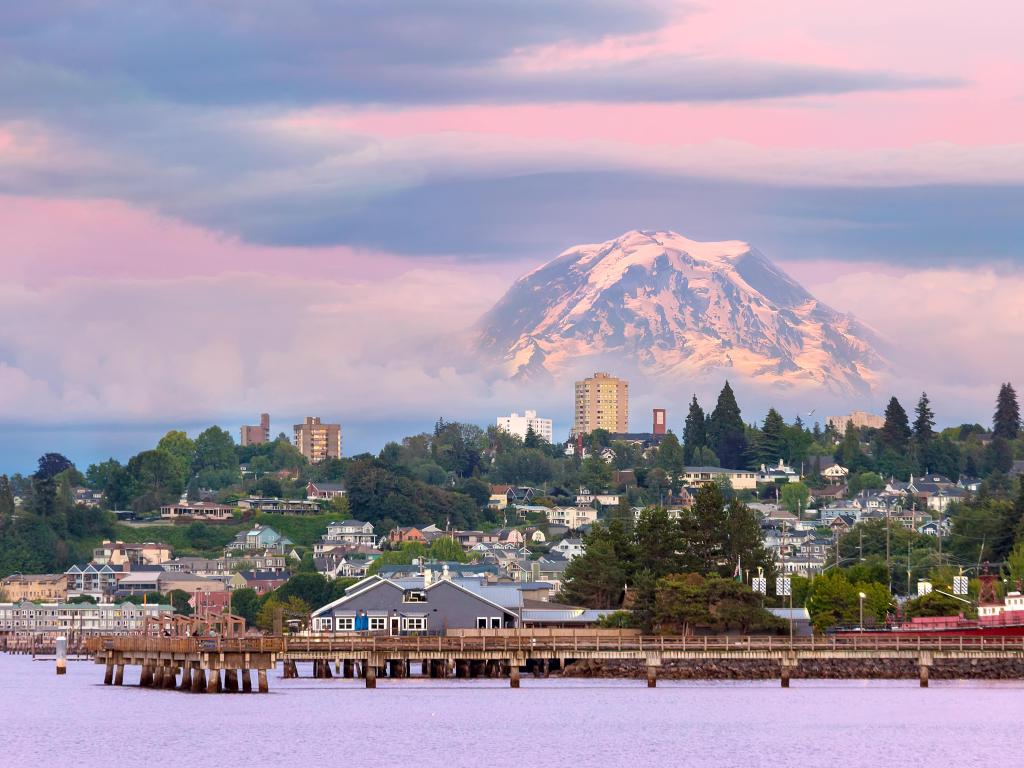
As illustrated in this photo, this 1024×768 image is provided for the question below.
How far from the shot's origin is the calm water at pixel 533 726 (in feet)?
286

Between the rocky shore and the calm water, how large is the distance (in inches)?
163

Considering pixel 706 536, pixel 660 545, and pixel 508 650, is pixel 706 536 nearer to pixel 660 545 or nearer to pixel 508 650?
pixel 660 545

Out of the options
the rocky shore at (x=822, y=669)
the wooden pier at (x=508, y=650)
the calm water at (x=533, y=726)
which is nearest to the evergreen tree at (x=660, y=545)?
the rocky shore at (x=822, y=669)

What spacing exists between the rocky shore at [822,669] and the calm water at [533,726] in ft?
13.5

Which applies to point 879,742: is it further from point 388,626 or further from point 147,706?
point 388,626

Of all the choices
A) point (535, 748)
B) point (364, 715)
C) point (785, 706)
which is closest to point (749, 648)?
point (785, 706)

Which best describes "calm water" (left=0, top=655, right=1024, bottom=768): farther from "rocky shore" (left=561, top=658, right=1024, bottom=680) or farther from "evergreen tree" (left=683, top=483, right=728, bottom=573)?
"evergreen tree" (left=683, top=483, right=728, bottom=573)

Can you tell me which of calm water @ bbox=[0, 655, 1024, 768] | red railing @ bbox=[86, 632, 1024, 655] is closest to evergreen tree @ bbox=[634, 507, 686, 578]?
red railing @ bbox=[86, 632, 1024, 655]

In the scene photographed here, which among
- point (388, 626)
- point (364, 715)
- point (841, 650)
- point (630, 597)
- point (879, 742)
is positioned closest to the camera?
point (879, 742)

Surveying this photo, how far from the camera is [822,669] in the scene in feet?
439

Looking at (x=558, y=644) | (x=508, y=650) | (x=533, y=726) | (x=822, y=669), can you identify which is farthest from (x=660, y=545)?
(x=533, y=726)

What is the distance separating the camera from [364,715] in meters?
105

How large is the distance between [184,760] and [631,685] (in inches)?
1858

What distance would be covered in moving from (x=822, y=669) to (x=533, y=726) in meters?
38.9
